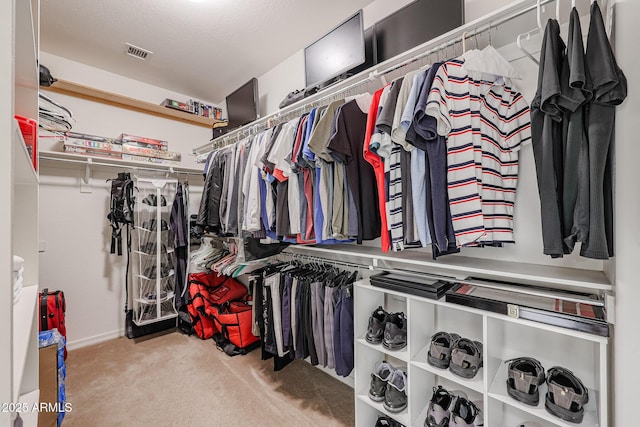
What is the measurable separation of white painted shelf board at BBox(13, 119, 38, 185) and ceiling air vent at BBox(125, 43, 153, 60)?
202 cm

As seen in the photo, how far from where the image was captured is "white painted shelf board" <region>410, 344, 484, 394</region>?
1.18 meters

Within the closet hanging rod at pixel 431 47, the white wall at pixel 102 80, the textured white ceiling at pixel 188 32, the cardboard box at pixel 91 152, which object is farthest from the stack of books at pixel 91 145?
the closet hanging rod at pixel 431 47

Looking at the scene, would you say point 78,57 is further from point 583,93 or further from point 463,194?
point 583,93

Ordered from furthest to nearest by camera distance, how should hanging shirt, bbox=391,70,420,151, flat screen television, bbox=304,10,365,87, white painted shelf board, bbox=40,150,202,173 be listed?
1. white painted shelf board, bbox=40,150,202,173
2. flat screen television, bbox=304,10,365,87
3. hanging shirt, bbox=391,70,420,151

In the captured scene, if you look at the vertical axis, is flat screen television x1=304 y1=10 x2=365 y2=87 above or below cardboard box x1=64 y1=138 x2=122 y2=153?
above

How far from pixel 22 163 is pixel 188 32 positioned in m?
2.00

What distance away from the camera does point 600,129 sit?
2.77ft

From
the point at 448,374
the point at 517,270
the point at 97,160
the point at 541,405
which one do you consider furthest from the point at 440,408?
the point at 97,160

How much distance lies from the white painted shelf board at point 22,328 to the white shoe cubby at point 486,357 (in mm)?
1287

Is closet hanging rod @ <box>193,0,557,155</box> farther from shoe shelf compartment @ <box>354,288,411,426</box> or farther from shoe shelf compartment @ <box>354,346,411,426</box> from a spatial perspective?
shoe shelf compartment @ <box>354,346,411,426</box>

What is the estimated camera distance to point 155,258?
8.84 feet

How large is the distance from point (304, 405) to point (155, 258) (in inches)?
75.5

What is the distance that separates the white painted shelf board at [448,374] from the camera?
1.18 meters

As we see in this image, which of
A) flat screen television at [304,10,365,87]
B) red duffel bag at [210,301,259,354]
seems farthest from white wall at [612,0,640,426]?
red duffel bag at [210,301,259,354]
